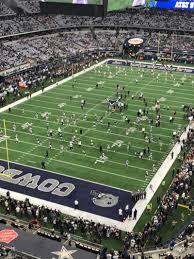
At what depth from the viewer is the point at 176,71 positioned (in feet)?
161

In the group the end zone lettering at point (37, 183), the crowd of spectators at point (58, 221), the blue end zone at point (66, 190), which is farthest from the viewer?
the end zone lettering at point (37, 183)

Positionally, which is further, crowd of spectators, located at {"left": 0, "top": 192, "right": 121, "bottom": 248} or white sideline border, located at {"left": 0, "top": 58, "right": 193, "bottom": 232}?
white sideline border, located at {"left": 0, "top": 58, "right": 193, "bottom": 232}

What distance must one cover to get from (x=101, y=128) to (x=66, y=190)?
9.03m

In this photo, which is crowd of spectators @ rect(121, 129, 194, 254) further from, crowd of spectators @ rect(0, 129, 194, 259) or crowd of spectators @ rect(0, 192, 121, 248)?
crowd of spectators @ rect(0, 192, 121, 248)

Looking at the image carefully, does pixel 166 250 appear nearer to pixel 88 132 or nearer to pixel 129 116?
pixel 88 132

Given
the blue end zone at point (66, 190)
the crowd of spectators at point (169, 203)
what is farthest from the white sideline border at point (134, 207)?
the crowd of spectators at point (169, 203)

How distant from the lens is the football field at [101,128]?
26062 mm

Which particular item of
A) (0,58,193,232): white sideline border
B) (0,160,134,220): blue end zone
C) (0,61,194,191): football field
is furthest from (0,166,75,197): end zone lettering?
(0,61,194,191): football field

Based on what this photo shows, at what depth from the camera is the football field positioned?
85.5ft

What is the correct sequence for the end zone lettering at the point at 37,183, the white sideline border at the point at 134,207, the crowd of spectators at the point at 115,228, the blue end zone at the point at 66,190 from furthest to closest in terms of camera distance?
the end zone lettering at the point at 37,183, the blue end zone at the point at 66,190, the white sideline border at the point at 134,207, the crowd of spectators at the point at 115,228

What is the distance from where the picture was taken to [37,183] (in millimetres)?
24406

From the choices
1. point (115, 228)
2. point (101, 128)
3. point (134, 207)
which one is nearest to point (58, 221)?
point (115, 228)

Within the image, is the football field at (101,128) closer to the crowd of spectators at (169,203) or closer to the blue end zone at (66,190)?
the blue end zone at (66,190)

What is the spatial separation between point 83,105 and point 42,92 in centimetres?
602
